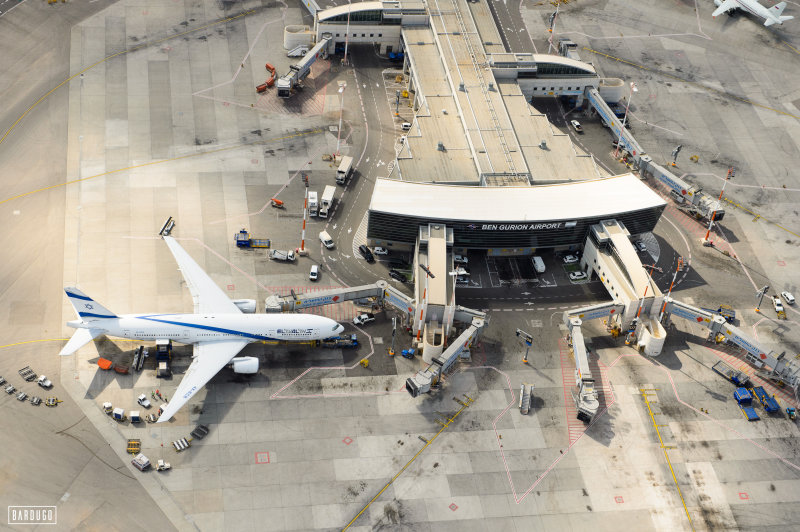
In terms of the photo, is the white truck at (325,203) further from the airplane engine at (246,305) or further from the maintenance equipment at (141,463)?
the maintenance equipment at (141,463)

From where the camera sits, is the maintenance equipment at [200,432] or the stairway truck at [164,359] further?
the stairway truck at [164,359]

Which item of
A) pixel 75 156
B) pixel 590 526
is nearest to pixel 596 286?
pixel 590 526

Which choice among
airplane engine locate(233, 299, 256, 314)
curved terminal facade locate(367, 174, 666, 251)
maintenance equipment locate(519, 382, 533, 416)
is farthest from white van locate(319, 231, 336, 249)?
maintenance equipment locate(519, 382, 533, 416)

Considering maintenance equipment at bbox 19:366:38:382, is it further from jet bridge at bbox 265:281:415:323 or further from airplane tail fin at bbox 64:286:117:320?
jet bridge at bbox 265:281:415:323

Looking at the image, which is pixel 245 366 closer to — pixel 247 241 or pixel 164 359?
pixel 164 359

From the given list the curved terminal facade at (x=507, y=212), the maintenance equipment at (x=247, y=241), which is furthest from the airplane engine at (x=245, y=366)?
the curved terminal facade at (x=507, y=212)

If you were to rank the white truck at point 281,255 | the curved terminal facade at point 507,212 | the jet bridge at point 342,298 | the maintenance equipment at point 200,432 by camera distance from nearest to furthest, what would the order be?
the maintenance equipment at point 200,432
the jet bridge at point 342,298
the curved terminal facade at point 507,212
the white truck at point 281,255
